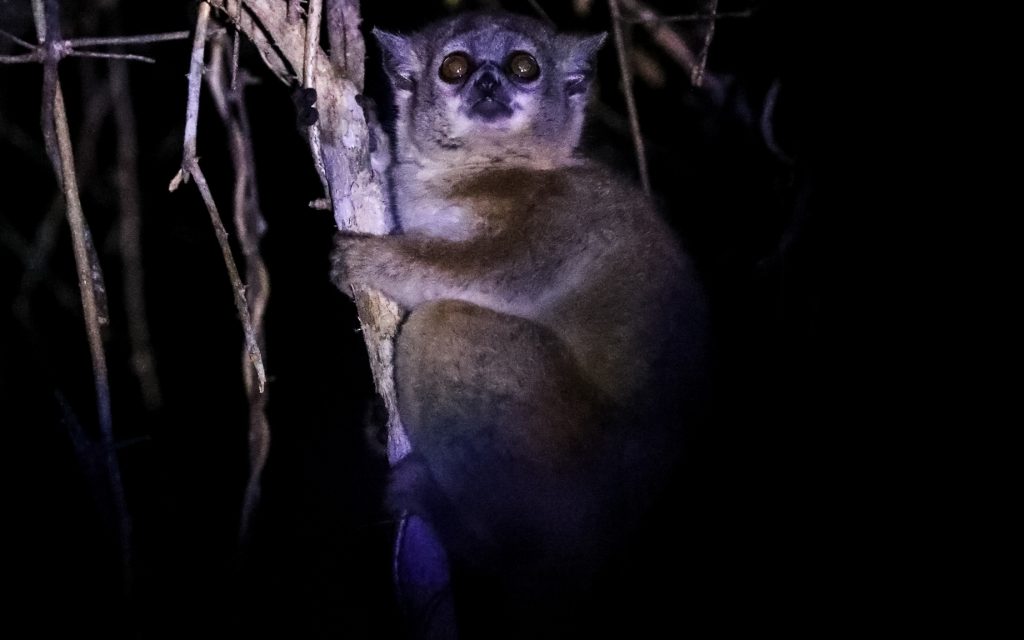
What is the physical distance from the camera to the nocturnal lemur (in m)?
2.46

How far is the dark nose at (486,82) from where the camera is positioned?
3.04m

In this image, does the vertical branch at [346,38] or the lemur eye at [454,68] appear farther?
the lemur eye at [454,68]

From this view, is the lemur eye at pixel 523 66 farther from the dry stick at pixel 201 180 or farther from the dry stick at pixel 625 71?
the dry stick at pixel 201 180

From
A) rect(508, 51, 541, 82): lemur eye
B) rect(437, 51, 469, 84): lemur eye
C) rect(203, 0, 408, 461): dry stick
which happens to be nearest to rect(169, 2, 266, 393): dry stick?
rect(203, 0, 408, 461): dry stick

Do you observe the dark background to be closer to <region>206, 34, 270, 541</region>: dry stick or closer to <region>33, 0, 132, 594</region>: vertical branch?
<region>206, 34, 270, 541</region>: dry stick

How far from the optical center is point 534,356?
250cm

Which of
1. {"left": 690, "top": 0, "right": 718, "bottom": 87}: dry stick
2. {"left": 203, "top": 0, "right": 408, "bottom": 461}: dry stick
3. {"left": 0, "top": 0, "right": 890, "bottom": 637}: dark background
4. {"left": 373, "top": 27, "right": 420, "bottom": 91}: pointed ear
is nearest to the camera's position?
{"left": 203, "top": 0, "right": 408, "bottom": 461}: dry stick

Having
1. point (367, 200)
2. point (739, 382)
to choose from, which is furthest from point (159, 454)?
point (739, 382)

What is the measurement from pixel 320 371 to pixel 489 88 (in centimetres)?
234

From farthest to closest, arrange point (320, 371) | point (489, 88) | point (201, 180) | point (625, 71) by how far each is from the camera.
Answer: point (320, 371), point (625, 71), point (489, 88), point (201, 180)

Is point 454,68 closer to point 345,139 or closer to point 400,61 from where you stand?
point 400,61

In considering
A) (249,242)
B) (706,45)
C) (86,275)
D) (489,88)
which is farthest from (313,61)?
(706,45)

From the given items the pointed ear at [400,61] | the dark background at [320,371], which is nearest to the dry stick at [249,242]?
the dark background at [320,371]

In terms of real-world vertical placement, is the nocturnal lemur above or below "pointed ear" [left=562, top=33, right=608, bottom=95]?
below
